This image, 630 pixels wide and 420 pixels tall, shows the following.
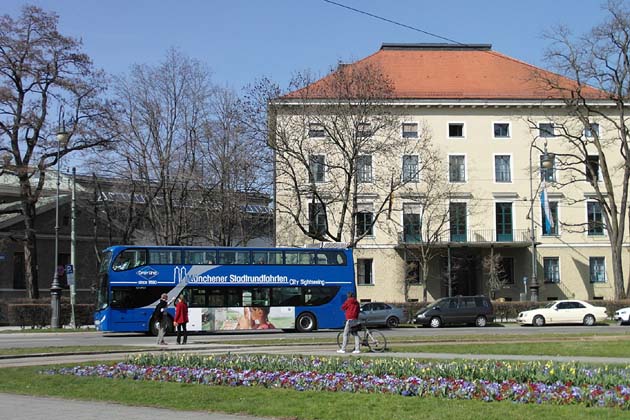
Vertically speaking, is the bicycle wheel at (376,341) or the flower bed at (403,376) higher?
the flower bed at (403,376)

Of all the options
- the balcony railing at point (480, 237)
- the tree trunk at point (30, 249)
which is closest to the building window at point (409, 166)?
the balcony railing at point (480, 237)

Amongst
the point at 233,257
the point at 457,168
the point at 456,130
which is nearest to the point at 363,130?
the point at 233,257

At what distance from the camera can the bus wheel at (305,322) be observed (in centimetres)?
3603

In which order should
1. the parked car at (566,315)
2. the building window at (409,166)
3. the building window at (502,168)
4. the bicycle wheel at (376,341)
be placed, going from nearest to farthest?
the bicycle wheel at (376,341) < the parked car at (566,315) < the building window at (409,166) < the building window at (502,168)

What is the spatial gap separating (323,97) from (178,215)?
42.9 feet

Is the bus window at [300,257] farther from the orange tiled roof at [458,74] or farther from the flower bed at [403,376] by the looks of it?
the orange tiled roof at [458,74]

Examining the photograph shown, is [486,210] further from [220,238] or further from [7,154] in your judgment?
[7,154]

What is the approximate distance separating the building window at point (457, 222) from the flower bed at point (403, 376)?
44.7 m

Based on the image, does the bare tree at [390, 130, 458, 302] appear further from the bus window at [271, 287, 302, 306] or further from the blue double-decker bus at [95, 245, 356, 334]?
the bus window at [271, 287, 302, 306]

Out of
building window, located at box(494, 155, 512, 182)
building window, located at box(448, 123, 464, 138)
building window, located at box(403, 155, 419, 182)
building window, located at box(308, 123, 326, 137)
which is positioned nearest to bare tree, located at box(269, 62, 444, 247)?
building window, located at box(308, 123, 326, 137)

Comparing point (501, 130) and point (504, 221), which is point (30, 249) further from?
point (501, 130)

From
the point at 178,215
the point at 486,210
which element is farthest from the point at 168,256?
the point at 486,210

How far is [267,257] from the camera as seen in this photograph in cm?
3572

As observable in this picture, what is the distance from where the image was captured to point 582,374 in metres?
12.3
